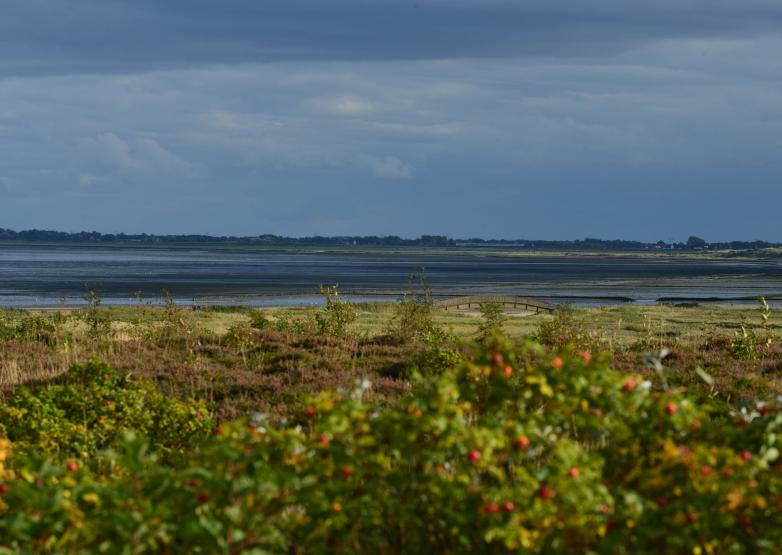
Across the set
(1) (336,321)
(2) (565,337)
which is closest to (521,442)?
(2) (565,337)

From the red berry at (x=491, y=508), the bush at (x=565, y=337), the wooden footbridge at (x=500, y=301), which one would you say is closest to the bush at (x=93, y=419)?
the red berry at (x=491, y=508)

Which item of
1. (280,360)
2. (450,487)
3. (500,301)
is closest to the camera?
(450,487)

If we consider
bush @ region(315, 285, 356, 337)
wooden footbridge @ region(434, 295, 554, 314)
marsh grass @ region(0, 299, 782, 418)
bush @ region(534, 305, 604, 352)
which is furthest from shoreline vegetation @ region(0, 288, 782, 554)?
wooden footbridge @ region(434, 295, 554, 314)

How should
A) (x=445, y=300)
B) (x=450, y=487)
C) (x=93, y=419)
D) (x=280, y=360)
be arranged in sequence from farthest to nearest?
1. (x=445, y=300)
2. (x=280, y=360)
3. (x=93, y=419)
4. (x=450, y=487)

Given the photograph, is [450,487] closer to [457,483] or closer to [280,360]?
[457,483]

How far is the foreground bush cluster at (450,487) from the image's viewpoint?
5387 millimetres

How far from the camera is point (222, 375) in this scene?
49.6 ft

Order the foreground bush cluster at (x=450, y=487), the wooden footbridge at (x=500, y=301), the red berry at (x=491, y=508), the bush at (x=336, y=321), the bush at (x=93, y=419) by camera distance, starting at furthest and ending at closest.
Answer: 1. the wooden footbridge at (x=500, y=301)
2. the bush at (x=336, y=321)
3. the bush at (x=93, y=419)
4. the foreground bush cluster at (x=450, y=487)
5. the red berry at (x=491, y=508)

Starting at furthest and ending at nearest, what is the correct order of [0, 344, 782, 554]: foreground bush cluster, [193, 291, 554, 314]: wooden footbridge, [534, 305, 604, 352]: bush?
1. [193, 291, 554, 314]: wooden footbridge
2. [534, 305, 604, 352]: bush
3. [0, 344, 782, 554]: foreground bush cluster

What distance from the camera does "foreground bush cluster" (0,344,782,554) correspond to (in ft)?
17.7

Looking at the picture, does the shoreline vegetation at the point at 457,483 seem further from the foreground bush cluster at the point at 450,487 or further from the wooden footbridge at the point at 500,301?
the wooden footbridge at the point at 500,301

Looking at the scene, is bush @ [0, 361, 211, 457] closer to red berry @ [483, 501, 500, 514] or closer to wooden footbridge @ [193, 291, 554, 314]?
red berry @ [483, 501, 500, 514]

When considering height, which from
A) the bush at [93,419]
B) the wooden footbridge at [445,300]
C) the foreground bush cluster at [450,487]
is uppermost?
the foreground bush cluster at [450,487]

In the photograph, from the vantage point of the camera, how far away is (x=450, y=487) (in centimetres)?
573
